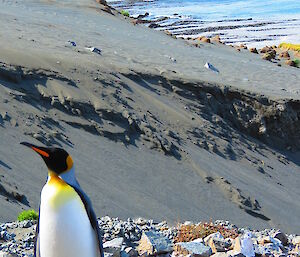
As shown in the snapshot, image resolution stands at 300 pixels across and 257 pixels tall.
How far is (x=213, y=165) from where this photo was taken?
39.4 ft

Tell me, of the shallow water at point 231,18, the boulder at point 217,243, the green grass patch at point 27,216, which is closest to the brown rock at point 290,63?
the shallow water at point 231,18

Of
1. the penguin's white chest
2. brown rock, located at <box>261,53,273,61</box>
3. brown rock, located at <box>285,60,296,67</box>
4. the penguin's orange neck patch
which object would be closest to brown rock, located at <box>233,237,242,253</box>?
the penguin's white chest

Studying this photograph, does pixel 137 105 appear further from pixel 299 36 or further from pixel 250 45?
pixel 299 36

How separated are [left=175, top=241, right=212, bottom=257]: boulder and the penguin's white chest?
5.18 feet

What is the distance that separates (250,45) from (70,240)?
3369 cm

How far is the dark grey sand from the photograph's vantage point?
32.6 feet

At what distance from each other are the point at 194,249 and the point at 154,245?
38 centimetres

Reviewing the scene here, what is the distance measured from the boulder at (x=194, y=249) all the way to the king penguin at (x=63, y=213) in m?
1.60

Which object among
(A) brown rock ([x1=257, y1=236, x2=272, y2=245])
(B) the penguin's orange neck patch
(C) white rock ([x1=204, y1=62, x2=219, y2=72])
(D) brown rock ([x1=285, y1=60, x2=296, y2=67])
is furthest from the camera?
(D) brown rock ([x1=285, y1=60, x2=296, y2=67])

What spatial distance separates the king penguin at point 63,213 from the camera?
4.24 metres

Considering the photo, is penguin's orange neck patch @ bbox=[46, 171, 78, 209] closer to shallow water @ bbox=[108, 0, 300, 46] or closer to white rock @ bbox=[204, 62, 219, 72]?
white rock @ bbox=[204, 62, 219, 72]

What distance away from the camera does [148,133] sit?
11.9 m

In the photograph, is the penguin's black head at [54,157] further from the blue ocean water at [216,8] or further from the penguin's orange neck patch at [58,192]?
the blue ocean water at [216,8]

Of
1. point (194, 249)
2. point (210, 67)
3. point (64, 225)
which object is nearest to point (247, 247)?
point (194, 249)
